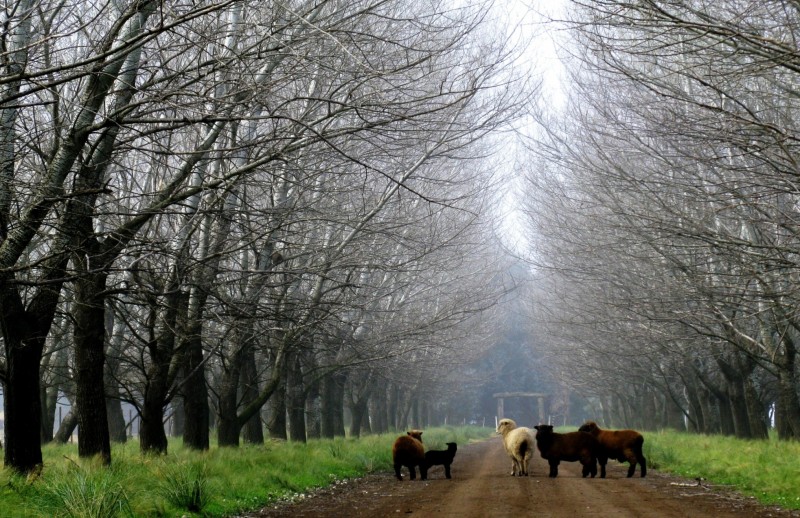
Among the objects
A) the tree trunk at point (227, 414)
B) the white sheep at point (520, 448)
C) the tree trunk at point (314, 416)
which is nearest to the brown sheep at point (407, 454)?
the white sheep at point (520, 448)

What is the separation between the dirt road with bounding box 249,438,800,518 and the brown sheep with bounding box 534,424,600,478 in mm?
350

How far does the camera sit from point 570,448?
17.1 meters

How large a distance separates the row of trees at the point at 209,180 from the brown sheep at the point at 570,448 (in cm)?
354

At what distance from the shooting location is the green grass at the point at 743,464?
1346 cm

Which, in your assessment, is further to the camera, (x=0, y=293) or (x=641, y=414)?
(x=641, y=414)

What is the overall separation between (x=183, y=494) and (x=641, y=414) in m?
43.0

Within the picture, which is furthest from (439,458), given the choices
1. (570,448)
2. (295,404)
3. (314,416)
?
(314,416)

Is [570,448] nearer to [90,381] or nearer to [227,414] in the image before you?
[227,414]

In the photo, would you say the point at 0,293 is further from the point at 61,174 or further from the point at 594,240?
the point at 594,240

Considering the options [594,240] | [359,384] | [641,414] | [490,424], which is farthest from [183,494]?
[490,424]

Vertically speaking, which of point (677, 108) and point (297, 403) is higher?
point (677, 108)

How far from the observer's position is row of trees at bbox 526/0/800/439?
957cm

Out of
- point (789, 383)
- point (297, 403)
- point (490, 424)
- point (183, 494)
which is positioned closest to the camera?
point (183, 494)

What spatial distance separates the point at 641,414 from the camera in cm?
5031
